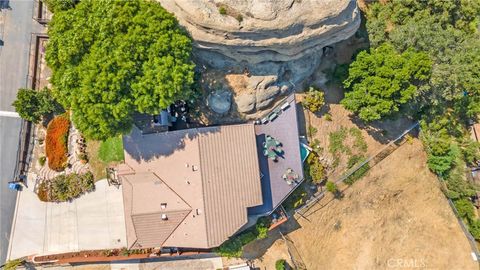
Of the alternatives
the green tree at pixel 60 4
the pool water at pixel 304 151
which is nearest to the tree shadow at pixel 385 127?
the pool water at pixel 304 151

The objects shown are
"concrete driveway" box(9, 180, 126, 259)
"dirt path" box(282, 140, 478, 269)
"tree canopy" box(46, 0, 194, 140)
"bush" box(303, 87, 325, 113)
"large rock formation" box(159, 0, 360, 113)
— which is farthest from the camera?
"dirt path" box(282, 140, 478, 269)

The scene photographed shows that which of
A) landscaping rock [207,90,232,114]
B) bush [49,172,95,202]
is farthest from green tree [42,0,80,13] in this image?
bush [49,172,95,202]

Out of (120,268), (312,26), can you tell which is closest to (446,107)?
(312,26)

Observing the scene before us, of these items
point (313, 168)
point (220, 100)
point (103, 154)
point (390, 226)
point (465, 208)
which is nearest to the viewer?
point (220, 100)

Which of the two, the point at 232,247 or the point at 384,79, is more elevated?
the point at 384,79

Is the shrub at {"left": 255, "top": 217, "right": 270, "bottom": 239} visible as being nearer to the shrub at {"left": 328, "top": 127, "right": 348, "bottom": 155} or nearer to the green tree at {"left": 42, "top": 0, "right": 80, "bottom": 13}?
the shrub at {"left": 328, "top": 127, "right": 348, "bottom": 155}

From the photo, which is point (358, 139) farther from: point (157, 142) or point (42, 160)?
point (42, 160)

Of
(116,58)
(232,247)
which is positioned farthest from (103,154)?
(232,247)
